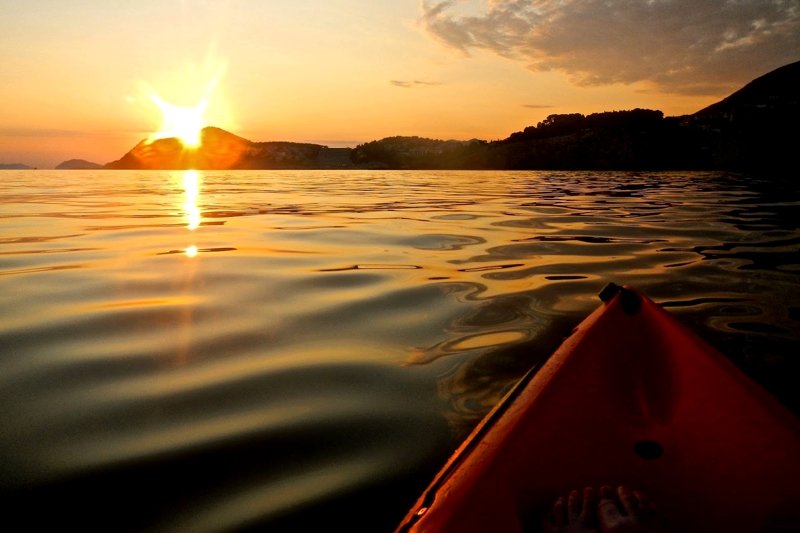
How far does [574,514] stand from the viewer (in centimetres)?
166

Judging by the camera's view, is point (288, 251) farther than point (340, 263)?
Yes

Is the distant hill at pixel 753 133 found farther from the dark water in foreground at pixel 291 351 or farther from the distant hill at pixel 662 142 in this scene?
the dark water in foreground at pixel 291 351

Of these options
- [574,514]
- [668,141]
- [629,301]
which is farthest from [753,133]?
[574,514]

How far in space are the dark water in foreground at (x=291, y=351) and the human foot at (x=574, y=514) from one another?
67 cm

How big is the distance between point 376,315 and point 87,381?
91.5 inches

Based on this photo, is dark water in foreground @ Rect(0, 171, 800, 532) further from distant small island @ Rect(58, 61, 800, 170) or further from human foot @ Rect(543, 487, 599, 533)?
distant small island @ Rect(58, 61, 800, 170)

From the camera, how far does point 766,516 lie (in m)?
1.65

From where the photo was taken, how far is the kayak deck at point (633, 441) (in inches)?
64.6

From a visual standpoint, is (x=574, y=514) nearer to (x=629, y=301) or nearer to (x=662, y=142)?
(x=629, y=301)

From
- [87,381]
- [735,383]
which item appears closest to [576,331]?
[735,383]

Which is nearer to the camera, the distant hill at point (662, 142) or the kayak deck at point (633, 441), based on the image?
the kayak deck at point (633, 441)

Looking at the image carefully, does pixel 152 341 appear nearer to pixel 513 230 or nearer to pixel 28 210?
pixel 513 230

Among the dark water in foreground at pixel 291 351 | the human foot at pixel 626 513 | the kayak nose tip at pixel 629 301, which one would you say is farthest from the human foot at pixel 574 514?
the kayak nose tip at pixel 629 301

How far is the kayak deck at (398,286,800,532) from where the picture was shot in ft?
5.38
